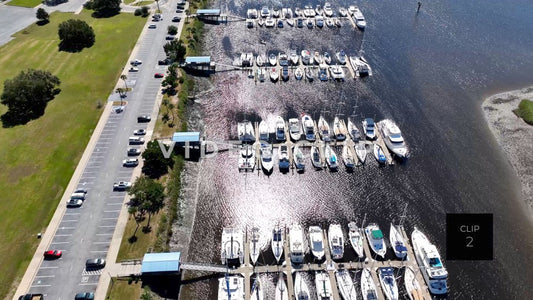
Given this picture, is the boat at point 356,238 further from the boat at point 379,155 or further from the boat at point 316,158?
the boat at point 379,155

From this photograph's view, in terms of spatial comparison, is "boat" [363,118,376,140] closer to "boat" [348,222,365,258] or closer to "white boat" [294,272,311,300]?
"boat" [348,222,365,258]

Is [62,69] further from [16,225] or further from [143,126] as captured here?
[16,225]

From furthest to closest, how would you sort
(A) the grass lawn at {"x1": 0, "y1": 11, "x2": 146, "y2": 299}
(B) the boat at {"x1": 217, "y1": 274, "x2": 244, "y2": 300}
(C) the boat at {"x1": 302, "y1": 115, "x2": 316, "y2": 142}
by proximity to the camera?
1. (C) the boat at {"x1": 302, "y1": 115, "x2": 316, "y2": 142}
2. (A) the grass lawn at {"x1": 0, "y1": 11, "x2": 146, "y2": 299}
3. (B) the boat at {"x1": 217, "y1": 274, "x2": 244, "y2": 300}

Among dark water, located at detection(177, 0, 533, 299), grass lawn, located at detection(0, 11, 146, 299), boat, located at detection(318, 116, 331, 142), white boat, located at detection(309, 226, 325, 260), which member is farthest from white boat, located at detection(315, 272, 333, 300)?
grass lawn, located at detection(0, 11, 146, 299)

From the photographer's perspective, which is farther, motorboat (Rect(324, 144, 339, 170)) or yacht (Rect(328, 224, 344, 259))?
motorboat (Rect(324, 144, 339, 170))

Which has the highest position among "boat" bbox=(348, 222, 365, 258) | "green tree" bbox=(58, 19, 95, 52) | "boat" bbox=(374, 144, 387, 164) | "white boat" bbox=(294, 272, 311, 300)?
"green tree" bbox=(58, 19, 95, 52)

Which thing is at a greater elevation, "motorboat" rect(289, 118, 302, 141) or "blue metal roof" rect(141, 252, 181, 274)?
"motorboat" rect(289, 118, 302, 141)
